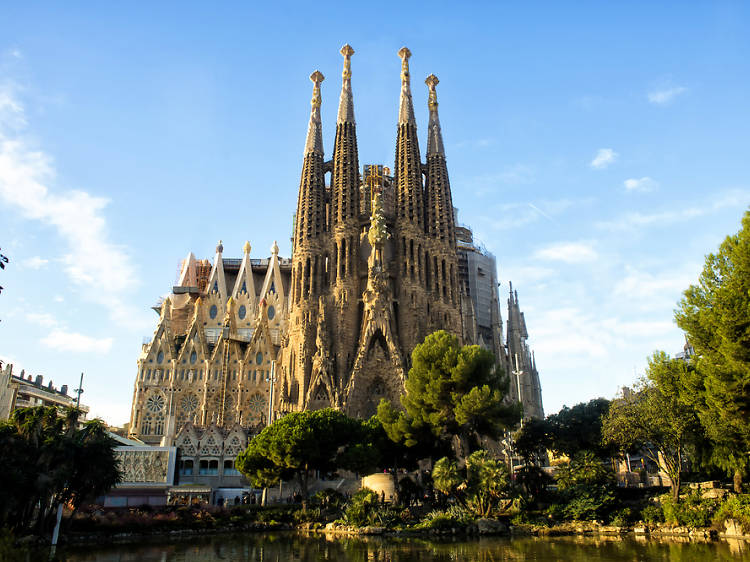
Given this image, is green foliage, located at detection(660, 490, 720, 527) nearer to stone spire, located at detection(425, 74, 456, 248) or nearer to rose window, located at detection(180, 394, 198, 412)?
stone spire, located at detection(425, 74, 456, 248)

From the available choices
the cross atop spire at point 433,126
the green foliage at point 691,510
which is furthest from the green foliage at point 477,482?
the cross atop spire at point 433,126

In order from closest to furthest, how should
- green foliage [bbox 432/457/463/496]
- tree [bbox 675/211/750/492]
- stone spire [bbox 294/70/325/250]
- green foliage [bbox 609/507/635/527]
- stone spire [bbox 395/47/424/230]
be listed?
tree [bbox 675/211/750/492] → green foliage [bbox 609/507/635/527] → green foliage [bbox 432/457/463/496] → stone spire [bbox 294/70/325/250] → stone spire [bbox 395/47/424/230]

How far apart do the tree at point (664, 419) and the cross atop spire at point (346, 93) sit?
3838 centimetres

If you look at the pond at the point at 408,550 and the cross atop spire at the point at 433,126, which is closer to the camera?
the pond at the point at 408,550

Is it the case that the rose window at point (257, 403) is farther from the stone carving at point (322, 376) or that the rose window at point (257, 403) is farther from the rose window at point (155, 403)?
the stone carving at point (322, 376)

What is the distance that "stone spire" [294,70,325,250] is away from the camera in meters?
51.6

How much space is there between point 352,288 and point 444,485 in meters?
25.2

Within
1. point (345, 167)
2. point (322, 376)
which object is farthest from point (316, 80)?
point (322, 376)

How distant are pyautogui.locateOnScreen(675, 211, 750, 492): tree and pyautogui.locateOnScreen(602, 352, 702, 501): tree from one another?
1.17 meters

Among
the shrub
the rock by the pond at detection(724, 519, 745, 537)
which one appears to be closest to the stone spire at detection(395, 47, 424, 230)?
the shrub

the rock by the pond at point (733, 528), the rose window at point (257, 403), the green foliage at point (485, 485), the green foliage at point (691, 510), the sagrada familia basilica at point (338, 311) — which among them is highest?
the sagrada familia basilica at point (338, 311)

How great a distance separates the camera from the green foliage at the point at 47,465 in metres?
17.9

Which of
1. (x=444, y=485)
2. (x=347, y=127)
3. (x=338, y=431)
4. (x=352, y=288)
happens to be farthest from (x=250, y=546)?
(x=347, y=127)

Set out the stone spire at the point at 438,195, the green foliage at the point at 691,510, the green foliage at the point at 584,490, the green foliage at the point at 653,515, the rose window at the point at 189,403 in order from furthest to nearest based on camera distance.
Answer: the stone spire at the point at 438,195, the rose window at the point at 189,403, the green foliage at the point at 584,490, the green foliage at the point at 653,515, the green foliage at the point at 691,510
